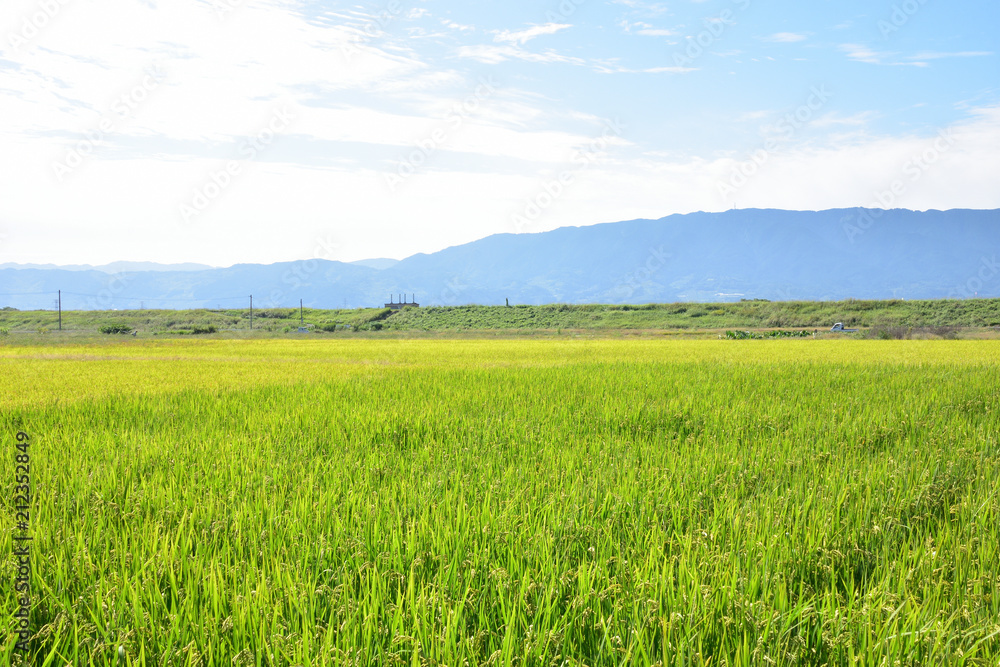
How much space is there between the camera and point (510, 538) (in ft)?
11.5

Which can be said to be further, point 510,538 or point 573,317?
point 573,317

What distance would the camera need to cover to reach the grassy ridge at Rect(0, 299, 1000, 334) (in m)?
73.8

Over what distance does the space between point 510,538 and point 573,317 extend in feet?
283

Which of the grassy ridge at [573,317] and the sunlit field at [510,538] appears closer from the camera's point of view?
the sunlit field at [510,538]

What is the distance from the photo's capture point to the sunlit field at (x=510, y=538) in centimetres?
250

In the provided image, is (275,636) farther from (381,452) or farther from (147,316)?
(147,316)

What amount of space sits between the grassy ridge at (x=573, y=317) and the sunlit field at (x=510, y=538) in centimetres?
6633

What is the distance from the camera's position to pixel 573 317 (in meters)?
88.9

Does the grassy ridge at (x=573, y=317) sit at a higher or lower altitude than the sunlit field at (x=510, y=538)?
higher

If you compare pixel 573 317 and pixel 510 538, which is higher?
pixel 573 317

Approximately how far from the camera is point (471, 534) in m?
3.74

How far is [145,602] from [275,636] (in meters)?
1.05

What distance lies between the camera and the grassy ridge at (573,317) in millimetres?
73750

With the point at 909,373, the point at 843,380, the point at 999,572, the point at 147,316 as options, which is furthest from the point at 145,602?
the point at 147,316
